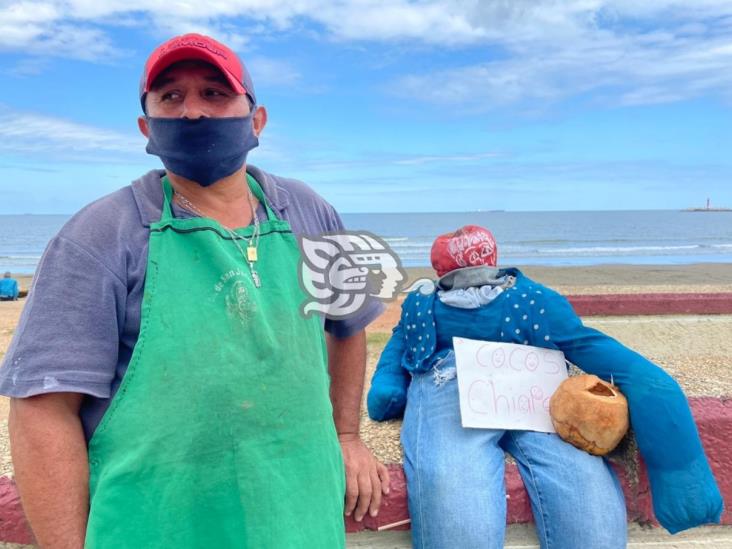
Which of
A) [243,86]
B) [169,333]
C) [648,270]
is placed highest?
[243,86]

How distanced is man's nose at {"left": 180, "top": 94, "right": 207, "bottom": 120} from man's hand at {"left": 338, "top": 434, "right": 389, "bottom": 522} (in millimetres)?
1072

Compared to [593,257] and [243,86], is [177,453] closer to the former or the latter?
[243,86]

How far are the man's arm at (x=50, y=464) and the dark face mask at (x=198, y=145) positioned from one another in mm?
683

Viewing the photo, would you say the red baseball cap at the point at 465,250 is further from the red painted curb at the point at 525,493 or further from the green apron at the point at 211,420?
the green apron at the point at 211,420

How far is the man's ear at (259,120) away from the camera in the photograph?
206 centimetres

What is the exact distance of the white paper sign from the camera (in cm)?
253

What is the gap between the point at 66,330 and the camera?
1.54 m

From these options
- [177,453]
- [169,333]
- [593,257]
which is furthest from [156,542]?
[593,257]

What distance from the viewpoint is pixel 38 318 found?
153 cm

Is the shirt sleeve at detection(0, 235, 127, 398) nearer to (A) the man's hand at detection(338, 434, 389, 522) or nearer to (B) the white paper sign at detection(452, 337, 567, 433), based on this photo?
(A) the man's hand at detection(338, 434, 389, 522)

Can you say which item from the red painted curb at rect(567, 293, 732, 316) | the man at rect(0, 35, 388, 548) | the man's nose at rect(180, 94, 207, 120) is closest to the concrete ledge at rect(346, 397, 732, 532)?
the man at rect(0, 35, 388, 548)

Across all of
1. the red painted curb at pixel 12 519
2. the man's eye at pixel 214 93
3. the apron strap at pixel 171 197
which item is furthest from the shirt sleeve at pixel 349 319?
the red painted curb at pixel 12 519

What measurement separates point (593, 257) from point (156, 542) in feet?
119

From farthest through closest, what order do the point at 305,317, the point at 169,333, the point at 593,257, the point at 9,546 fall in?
the point at 593,257 → the point at 9,546 → the point at 305,317 → the point at 169,333
